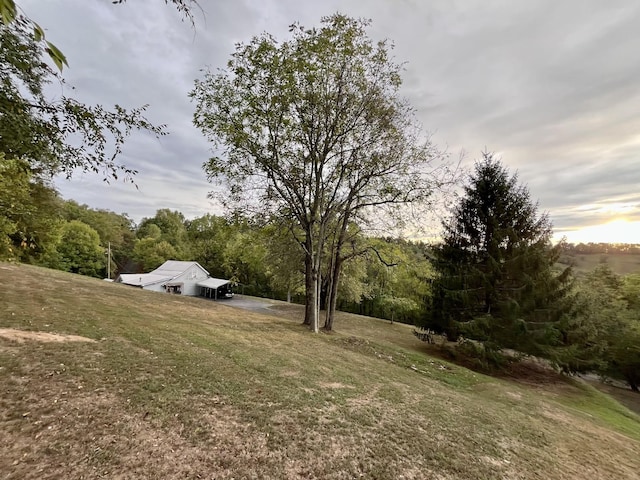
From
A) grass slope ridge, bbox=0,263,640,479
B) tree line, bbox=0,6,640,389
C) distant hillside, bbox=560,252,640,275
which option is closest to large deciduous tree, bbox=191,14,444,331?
tree line, bbox=0,6,640,389

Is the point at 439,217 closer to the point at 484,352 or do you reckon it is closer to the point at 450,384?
the point at 484,352

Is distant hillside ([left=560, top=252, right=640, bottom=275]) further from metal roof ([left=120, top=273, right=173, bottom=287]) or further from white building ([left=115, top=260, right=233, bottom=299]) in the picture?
metal roof ([left=120, top=273, right=173, bottom=287])

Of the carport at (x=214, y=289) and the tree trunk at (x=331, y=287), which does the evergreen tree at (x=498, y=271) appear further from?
the carport at (x=214, y=289)

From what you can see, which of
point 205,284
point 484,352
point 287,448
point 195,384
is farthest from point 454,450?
point 205,284

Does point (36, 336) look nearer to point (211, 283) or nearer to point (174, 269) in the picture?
point (211, 283)

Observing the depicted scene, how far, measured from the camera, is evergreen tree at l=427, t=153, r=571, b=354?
38.1 ft

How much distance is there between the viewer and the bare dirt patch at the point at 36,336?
5.39 metres

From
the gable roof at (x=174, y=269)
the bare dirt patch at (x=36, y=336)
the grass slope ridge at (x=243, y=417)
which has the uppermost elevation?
the gable roof at (x=174, y=269)

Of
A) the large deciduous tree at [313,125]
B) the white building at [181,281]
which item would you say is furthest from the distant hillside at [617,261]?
the white building at [181,281]

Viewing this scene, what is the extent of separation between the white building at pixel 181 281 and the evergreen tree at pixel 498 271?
2489cm

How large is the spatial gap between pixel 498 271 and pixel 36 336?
1429 centimetres

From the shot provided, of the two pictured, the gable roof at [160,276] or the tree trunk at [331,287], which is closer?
the tree trunk at [331,287]

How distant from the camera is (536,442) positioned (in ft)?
16.5

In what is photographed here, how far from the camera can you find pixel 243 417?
4.02 meters
